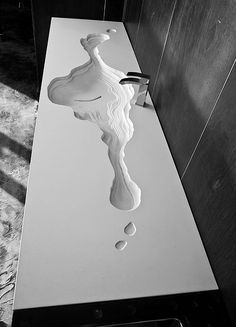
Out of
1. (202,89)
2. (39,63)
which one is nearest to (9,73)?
(39,63)

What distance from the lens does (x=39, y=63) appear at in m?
2.74

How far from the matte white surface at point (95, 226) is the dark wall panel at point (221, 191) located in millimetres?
53

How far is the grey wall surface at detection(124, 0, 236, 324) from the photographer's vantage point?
2.71 feet

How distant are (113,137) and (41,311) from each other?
74cm

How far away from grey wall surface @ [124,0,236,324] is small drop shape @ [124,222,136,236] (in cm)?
22

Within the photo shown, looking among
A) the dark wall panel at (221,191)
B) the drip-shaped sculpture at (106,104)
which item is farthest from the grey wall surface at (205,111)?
the drip-shaped sculpture at (106,104)

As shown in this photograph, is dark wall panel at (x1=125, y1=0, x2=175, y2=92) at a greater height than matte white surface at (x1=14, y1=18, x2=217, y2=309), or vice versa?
dark wall panel at (x1=125, y1=0, x2=175, y2=92)

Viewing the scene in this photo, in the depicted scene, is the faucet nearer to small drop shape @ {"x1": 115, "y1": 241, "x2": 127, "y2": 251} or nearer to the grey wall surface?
the grey wall surface

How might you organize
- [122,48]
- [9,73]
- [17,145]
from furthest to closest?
[9,73]
[17,145]
[122,48]

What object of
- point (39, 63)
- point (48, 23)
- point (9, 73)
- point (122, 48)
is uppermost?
point (122, 48)

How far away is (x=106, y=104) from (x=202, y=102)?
0.62 meters

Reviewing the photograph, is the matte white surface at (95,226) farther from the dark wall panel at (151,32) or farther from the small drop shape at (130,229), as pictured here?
the dark wall panel at (151,32)

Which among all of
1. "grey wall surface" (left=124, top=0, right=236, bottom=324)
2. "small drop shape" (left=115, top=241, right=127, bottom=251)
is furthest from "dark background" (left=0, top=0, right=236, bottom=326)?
"small drop shape" (left=115, top=241, right=127, bottom=251)

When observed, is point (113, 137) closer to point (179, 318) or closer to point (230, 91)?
point (230, 91)
